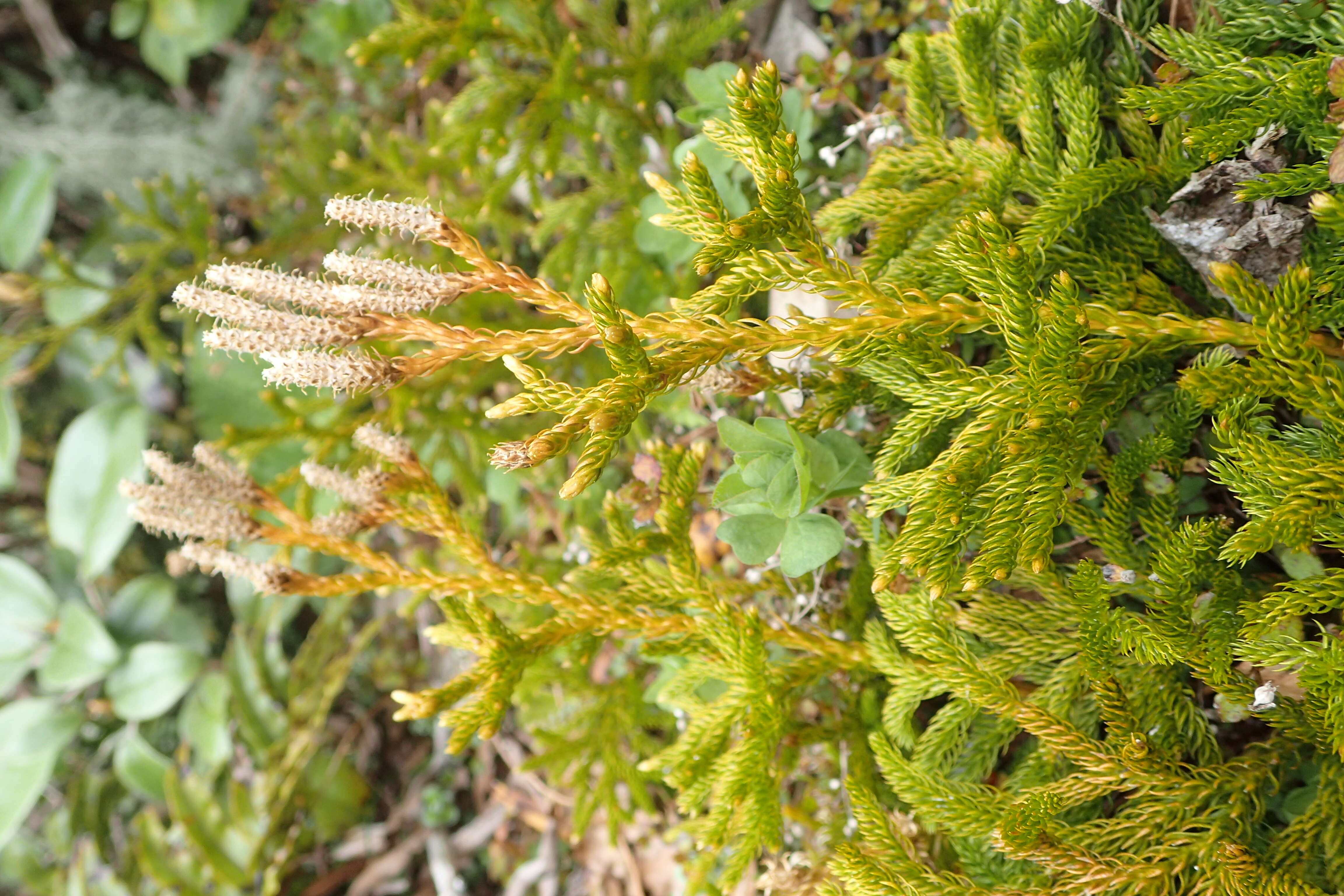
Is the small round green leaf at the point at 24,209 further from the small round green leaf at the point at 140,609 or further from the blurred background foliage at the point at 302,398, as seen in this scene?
the small round green leaf at the point at 140,609

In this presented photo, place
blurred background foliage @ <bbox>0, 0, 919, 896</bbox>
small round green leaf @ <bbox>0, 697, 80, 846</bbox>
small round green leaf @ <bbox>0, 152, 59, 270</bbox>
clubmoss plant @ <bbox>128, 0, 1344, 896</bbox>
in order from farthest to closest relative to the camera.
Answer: small round green leaf @ <bbox>0, 152, 59, 270</bbox>
small round green leaf @ <bbox>0, 697, 80, 846</bbox>
blurred background foliage @ <bbox>0, 0, 919, 896</bbox>
clubmoss plant @ <bbox>128, 0, 1344, 896</bbox>

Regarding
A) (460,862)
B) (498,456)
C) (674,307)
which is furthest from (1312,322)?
(460,862)

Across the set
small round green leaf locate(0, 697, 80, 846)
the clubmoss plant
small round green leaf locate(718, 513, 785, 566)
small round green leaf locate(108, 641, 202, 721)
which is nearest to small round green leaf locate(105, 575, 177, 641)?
small round green leaf locate(108, 641, 202, 721)

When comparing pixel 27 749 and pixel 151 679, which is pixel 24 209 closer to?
pixel 151 679

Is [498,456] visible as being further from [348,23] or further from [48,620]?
[48,620]

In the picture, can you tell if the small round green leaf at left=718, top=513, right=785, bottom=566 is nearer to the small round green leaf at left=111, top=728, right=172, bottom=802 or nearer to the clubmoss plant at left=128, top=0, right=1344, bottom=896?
the clubmoss plant at left=128, top=0, right=1344, bottom=896

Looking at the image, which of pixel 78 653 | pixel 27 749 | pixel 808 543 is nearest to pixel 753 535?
pixel 808 543

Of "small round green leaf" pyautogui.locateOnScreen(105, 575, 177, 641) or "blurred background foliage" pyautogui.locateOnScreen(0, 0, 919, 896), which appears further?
"small round green leaf" pyautogui.locateOnScreen(105, 575, 177, 641)
